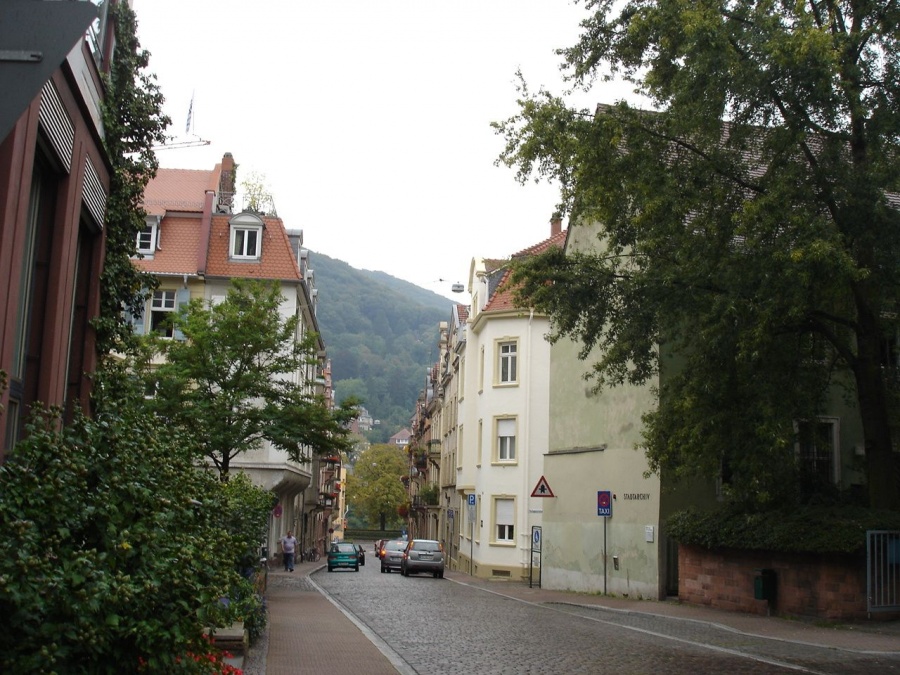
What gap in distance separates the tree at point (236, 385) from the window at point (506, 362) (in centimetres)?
1836

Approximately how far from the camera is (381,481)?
11206 cm

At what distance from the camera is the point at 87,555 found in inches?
205

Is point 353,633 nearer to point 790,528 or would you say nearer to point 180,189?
point 790,528

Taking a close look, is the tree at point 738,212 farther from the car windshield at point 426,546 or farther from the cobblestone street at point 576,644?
the car windshield at point 426,546

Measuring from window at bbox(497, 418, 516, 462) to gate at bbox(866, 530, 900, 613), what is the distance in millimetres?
25284

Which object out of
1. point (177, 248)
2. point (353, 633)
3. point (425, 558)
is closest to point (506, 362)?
point (425, 558)

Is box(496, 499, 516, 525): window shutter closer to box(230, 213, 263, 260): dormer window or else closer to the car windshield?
the car windshield

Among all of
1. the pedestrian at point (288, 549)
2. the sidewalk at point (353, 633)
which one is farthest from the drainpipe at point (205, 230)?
the sidewalk at point (353, 633)

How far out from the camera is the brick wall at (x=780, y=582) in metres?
18.4

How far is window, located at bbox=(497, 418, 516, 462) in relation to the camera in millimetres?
43219

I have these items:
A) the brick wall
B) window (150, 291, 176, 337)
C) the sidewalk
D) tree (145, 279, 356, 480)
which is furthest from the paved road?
window (150, 291, 176, 337)

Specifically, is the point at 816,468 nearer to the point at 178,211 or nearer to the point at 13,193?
the point at 13,193

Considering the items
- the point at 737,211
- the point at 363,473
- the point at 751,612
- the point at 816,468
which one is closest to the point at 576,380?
the point at 816,468

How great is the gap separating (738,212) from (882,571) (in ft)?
23.8
